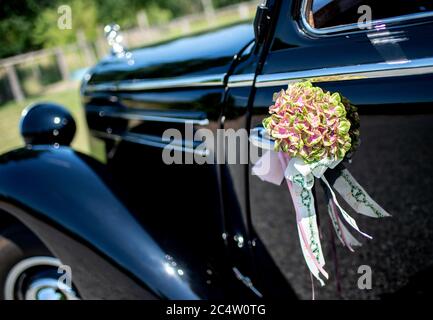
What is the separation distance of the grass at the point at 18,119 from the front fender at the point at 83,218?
2262 millimetres

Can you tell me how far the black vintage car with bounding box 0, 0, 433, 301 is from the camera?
133 cm

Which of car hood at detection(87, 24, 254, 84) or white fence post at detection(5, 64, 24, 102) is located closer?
car hood at detection(87, 24, 254, 84)

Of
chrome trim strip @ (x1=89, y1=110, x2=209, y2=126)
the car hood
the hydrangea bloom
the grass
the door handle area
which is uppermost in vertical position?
the car hood

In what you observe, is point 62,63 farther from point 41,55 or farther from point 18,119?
point 18,119

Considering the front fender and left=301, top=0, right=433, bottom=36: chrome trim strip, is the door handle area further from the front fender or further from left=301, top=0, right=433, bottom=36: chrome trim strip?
the front fender

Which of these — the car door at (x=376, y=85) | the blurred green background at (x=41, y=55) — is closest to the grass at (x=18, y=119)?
the blurred green background at (x=41, y=55)

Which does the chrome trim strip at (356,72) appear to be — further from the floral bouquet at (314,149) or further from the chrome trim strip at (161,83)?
the chrome trim strip at (161,83)

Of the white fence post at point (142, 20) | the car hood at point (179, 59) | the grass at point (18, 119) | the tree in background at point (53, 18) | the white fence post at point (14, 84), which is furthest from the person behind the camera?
the white fence post at point (142, 20)

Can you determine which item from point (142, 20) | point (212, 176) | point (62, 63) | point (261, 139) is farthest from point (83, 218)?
point (142, 20)

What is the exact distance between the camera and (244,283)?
5.98 ft

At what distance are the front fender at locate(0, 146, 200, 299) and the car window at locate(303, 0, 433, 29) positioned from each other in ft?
3.56

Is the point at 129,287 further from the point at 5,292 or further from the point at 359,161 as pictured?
the point at 359,161

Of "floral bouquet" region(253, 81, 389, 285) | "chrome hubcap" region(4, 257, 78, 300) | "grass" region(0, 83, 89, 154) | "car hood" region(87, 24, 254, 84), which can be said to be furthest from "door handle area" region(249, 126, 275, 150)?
"grass" region(0, 83, 89, 154)

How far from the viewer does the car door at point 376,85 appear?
1.23m
